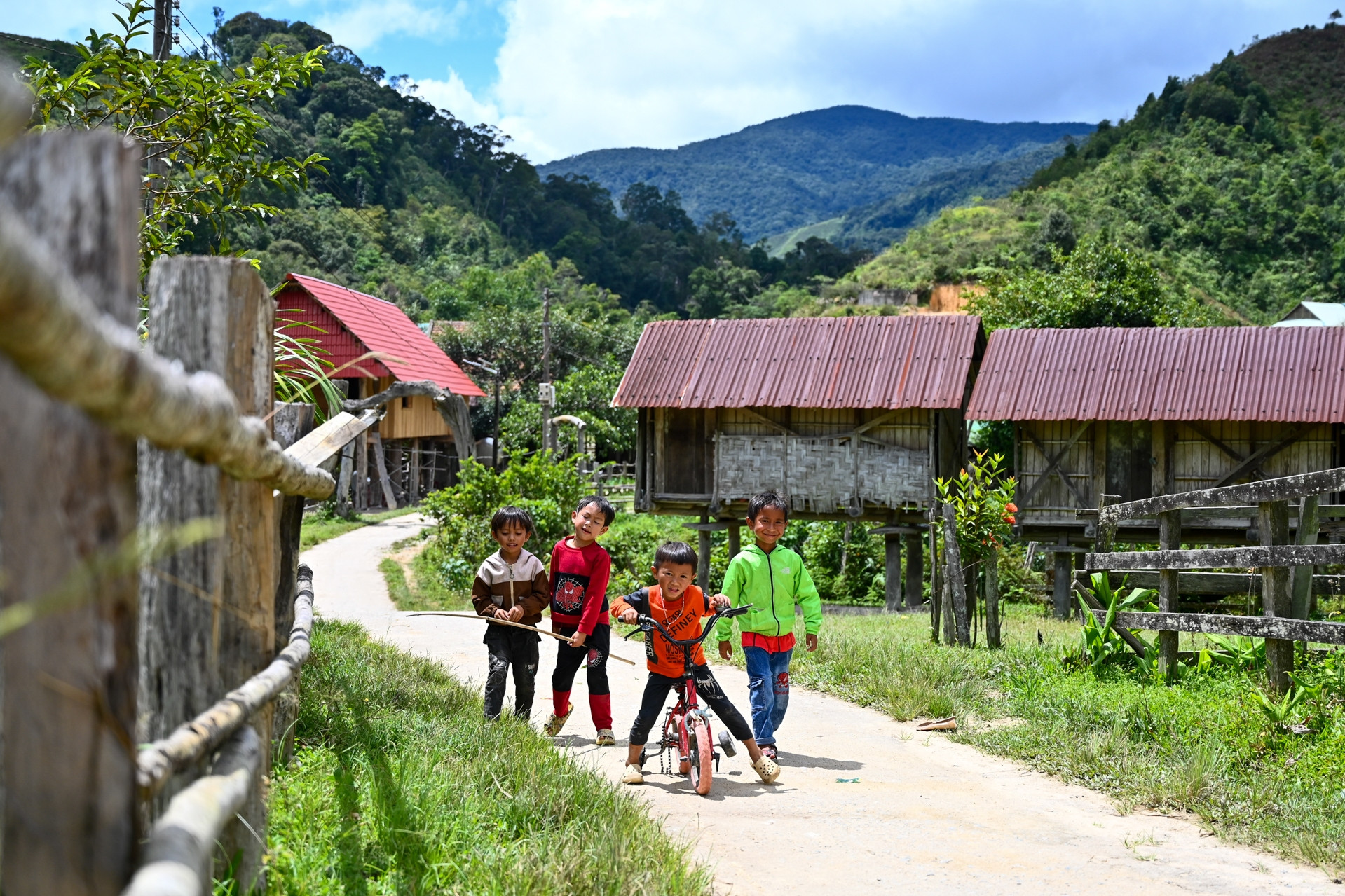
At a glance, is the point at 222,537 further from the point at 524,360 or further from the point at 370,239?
the point at 370,239

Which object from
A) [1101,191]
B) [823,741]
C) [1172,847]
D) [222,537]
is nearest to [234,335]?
[222,537]

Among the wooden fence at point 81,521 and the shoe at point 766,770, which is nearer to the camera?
the wooden fence at point 81,521

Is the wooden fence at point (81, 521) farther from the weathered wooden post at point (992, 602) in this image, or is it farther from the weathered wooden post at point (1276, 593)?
the weathered wooden post at point (992, 602)

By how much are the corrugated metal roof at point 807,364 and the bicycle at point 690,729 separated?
515 inches

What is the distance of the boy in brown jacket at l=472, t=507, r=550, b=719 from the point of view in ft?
22.4

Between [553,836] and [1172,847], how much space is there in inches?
113

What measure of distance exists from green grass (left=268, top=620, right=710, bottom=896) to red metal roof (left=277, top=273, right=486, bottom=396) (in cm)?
2313

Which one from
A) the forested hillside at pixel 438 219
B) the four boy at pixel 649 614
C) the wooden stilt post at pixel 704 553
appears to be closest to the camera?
the four boy at pixel 649 614

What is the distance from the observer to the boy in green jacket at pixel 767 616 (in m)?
6.62

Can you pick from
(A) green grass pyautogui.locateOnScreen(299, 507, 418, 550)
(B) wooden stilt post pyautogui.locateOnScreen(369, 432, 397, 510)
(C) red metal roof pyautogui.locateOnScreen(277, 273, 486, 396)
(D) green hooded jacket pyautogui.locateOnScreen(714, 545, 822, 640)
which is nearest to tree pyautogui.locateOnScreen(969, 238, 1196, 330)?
(C) red metal roof pyautogui.locateOnScreen(277, 273, 486, 396)

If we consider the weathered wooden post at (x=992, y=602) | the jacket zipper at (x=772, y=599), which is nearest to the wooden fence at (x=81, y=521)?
the jacket zipper at (x=772, y=599)

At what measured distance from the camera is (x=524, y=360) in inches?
1652

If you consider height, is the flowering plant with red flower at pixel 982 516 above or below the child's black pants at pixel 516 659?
above

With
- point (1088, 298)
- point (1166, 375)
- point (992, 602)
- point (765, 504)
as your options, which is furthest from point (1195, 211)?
point (765, 504)
